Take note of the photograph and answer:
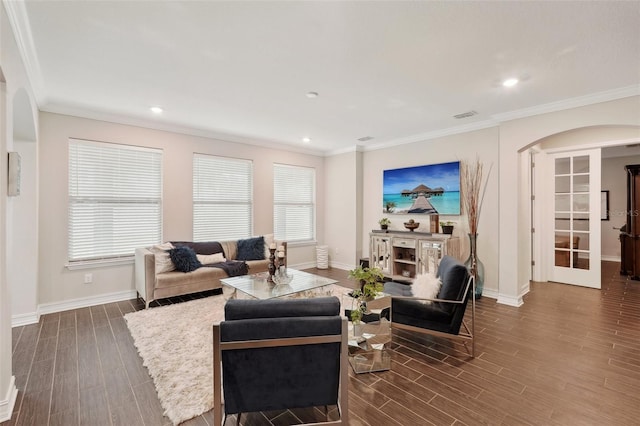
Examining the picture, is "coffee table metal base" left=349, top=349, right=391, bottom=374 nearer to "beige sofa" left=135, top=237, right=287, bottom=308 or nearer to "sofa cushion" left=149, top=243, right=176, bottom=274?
"beige sofa" left=135, top=237, right=287, bottom=308

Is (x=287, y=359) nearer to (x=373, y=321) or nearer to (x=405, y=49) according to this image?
(x=373, y=321)

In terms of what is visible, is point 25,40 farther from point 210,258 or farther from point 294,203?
point 294,203

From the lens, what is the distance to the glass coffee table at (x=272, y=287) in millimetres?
3443

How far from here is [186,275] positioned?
14.1 ft

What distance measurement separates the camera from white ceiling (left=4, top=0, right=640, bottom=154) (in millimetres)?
2129

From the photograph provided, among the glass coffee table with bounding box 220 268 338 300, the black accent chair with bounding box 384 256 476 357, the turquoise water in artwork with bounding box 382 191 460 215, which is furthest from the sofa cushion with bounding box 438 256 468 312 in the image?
the turquoise water in artwork with bounding box 382 191 460 215

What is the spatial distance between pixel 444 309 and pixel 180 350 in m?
2.57

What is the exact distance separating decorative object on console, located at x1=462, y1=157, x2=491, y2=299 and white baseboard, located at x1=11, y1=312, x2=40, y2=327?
230 inches

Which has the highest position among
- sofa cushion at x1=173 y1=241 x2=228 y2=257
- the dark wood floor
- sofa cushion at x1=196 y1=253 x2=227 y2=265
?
sofa cushion at x1=173 y1=241 x2=228 y2=257

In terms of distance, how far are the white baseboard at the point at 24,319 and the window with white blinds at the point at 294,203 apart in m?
3.83

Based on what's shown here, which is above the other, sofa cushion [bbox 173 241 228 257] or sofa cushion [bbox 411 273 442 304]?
sofa cushion [bbox 173 241 228 257]

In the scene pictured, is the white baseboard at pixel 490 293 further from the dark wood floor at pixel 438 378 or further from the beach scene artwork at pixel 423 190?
the beach scene artwork at pixel 423 190

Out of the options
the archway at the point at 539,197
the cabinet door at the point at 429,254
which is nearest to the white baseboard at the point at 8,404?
the cabinet door at the point at 429,254

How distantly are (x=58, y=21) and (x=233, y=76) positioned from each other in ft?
4.59
